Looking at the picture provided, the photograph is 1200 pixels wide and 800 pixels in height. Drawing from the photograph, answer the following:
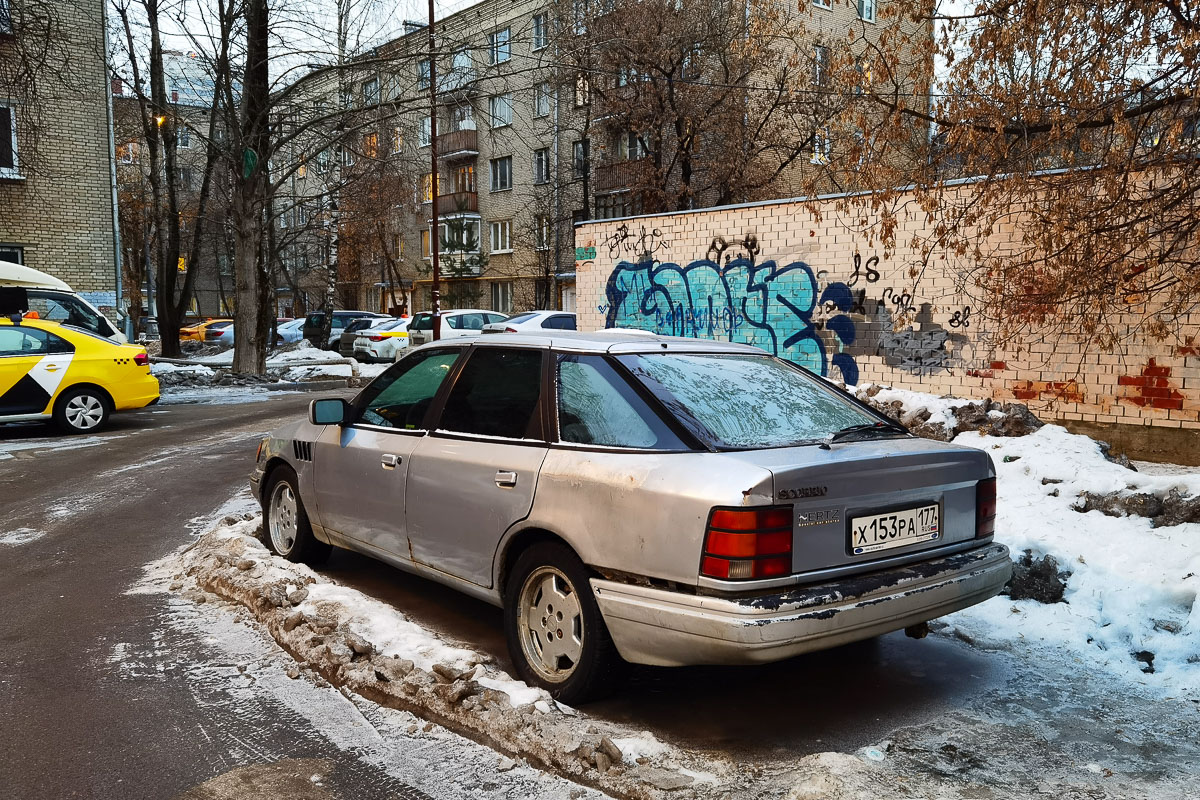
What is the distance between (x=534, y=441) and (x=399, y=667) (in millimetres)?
1123

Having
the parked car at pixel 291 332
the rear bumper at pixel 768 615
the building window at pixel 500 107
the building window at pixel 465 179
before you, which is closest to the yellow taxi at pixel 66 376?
the building window at pixel 500 107

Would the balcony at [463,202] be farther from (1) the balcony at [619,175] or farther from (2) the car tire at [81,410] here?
(2) the car tire at [81,410]

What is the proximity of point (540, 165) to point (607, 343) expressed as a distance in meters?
38.8

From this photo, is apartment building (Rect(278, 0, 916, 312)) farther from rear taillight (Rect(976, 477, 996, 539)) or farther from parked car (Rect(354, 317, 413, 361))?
rear taillight (Rect(976, 477, 996, 539))

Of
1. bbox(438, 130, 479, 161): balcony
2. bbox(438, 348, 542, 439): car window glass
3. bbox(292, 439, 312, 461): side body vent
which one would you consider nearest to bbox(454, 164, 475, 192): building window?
bbox(438, 130, 479, 161): balcony

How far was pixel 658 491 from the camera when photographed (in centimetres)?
353

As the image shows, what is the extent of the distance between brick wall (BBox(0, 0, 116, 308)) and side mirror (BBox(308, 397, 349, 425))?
20.2 m

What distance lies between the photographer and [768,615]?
3.32 m

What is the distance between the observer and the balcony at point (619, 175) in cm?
2631

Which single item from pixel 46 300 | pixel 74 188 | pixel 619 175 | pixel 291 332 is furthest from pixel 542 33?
pixel 46 300

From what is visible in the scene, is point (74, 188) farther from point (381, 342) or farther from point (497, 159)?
point (497, 159)

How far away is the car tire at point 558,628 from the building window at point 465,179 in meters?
43.3

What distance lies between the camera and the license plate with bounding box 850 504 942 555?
3.61 metres

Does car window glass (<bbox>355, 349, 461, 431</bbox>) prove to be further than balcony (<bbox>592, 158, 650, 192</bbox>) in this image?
No
